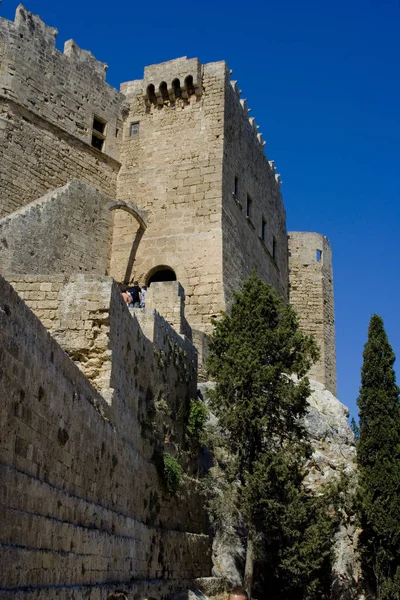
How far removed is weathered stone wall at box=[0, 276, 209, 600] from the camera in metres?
5.61

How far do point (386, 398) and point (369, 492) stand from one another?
83.4 inches

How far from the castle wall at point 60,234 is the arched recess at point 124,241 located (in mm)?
355

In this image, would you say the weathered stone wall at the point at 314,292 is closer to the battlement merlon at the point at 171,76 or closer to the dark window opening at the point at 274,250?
the dark window opening at the point at 274,250

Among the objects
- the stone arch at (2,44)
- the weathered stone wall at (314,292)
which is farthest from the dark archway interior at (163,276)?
the weathered stone wall at (314,292)

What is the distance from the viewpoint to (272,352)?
47.8ft

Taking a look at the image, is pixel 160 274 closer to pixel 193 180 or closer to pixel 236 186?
pixel 193 180

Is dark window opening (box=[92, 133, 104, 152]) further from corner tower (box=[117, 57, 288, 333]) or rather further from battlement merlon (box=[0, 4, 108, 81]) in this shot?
battlement merlon (box=[0, 4, 108, 81])

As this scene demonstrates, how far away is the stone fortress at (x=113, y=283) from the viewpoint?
623cm

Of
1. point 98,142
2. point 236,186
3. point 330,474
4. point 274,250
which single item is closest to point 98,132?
point 98,142

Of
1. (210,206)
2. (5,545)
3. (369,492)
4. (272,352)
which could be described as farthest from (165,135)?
(5,545)

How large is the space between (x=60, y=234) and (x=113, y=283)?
909 centimetres

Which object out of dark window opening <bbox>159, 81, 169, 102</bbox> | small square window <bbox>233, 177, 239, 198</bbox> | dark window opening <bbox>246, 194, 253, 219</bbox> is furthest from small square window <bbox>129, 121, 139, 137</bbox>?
dark window opening <bbox>246, 194, 253, 219</bbox>

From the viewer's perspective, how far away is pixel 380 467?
15000 mm

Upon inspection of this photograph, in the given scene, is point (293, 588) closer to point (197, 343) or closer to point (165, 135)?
point (197, 343)
